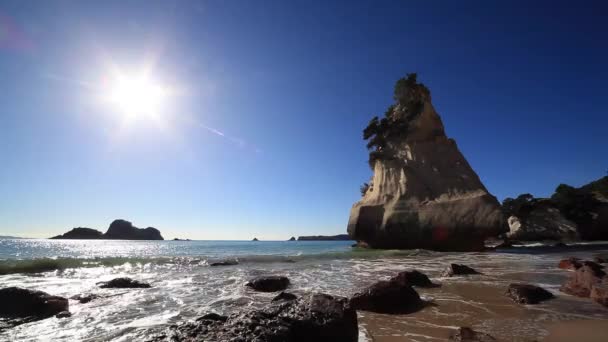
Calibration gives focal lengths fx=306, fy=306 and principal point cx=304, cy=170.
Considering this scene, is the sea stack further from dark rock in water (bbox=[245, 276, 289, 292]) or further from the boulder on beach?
the boulder on beach

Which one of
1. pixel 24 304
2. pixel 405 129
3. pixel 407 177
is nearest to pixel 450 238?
pixel 407 177

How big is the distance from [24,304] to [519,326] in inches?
390

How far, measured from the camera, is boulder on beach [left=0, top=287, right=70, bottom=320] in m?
6.64

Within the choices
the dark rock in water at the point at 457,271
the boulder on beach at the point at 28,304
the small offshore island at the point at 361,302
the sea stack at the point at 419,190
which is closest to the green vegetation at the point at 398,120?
the sea stack at the point at 419,190

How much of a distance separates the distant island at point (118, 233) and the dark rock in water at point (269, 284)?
144m

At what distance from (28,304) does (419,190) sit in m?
26.3

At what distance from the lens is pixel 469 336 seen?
13.9ft

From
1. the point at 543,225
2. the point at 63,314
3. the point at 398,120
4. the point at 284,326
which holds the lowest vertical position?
the point at 63,314

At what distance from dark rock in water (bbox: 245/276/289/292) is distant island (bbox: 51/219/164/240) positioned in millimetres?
143825

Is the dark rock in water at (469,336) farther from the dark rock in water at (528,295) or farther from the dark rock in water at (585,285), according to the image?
the dark rock in water at (585,285)

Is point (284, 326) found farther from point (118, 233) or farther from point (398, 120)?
point (118, 233)

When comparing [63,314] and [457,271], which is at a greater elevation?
[457,271]

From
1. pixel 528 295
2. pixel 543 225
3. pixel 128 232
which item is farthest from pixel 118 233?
pixel 528 295

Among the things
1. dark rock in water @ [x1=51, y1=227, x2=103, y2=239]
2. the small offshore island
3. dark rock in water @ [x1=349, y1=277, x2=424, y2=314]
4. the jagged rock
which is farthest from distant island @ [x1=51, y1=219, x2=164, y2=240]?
dark rock in water @ [x1=349, y1=277, x2=424, y2=314]
